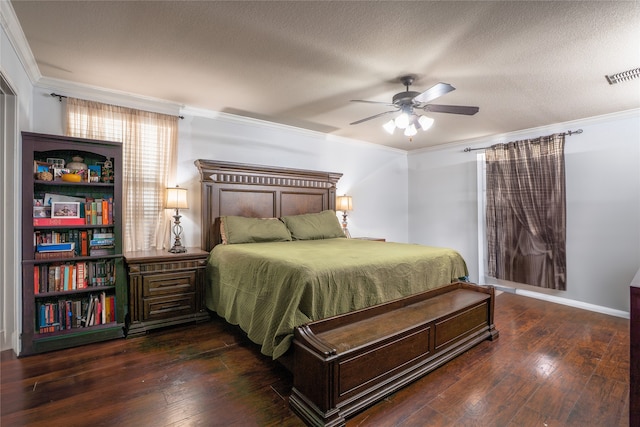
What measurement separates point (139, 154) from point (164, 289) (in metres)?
1.50

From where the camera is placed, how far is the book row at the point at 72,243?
2.57 metres

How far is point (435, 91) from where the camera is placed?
232 centimetres

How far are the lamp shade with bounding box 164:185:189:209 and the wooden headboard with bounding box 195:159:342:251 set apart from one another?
0.32 meters

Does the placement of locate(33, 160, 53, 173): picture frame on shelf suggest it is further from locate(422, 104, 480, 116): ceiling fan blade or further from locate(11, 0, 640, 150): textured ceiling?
locate(422, 104, 480, 116): ceiling fan blade

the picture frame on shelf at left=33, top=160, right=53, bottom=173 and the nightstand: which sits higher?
the picture frame on shelf at left=33, top=160, right=53, bottom=173

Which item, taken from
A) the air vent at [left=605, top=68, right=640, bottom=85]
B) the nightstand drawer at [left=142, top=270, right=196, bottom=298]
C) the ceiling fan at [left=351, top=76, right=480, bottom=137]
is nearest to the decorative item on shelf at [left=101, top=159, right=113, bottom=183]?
the nightstand drawer at [left=142, top=270, right=196, bottom=298]

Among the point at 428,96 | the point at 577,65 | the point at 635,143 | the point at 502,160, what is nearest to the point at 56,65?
the point at 428,96

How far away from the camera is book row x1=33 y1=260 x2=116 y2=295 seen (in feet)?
8.39

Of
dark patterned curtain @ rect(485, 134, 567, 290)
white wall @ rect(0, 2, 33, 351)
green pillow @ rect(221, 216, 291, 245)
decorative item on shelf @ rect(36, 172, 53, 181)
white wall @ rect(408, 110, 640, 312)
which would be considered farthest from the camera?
dark patterned curtain @ rect(485, 134, 567, 290)

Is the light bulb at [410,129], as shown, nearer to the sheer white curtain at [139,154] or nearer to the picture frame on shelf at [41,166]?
the sheer white curtain at [139,154]

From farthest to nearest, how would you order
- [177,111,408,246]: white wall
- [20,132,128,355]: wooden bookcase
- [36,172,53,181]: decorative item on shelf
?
1. [177,111,408,246]: white wall
2. [36,172,53,181]: decorative item on shelf
3. [20,132,128,355]: wooden bookcase

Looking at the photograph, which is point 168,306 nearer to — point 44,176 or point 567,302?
point 44,176

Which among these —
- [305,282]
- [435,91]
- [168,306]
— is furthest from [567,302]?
[168,306]

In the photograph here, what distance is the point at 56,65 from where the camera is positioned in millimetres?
2611
